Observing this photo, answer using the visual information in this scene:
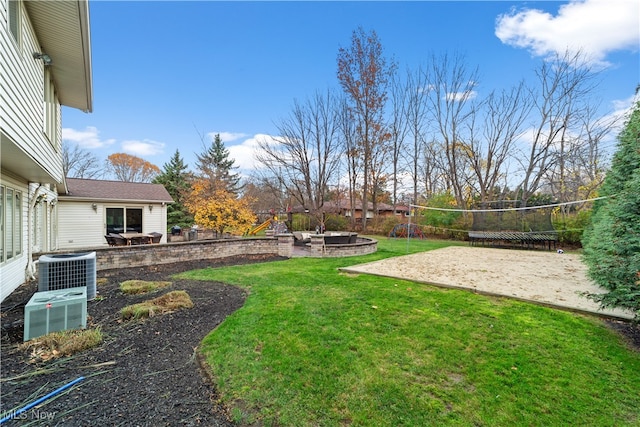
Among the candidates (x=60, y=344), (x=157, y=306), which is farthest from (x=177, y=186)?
(x=60, y=344)

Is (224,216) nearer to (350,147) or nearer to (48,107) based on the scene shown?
(48,107)

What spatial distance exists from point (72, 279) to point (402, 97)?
2158 centimetres

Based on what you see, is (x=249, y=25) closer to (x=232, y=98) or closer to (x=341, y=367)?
(x=232, y=98)

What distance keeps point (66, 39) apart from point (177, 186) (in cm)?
1654

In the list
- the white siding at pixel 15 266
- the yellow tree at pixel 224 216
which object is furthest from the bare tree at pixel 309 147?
the white siding at pixel 15 266

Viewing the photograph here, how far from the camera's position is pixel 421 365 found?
263 cm

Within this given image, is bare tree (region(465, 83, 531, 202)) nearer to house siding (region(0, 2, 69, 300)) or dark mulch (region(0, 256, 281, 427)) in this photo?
dark mulch (region(0, 256, 281, 427))

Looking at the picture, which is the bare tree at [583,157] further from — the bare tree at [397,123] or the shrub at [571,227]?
the bare tree at [397,123]

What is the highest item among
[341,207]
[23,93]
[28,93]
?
[28,93]

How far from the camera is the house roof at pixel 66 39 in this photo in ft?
14.3

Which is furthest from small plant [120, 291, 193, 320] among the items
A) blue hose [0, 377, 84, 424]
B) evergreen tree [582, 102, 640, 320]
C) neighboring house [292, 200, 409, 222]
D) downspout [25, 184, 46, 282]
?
neighboring house [292, 200, 409, 222]

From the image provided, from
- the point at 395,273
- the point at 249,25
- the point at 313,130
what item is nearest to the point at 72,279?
the point at 395,273

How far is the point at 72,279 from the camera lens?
4531 millimetres

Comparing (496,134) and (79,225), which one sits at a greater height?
(496,134)
